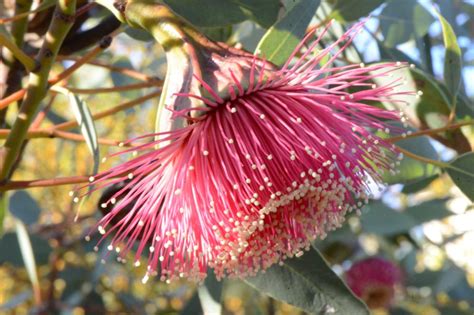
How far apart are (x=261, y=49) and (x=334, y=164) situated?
20cm

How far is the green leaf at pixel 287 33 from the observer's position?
43.5 inches

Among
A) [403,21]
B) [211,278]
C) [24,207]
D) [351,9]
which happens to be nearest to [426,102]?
[351,9]

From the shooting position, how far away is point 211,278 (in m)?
1.48

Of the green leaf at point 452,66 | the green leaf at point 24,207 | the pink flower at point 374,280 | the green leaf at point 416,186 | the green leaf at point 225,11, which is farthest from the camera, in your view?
the pink flower at point 374,280

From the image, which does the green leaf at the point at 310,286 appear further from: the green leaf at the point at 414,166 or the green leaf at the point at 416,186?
the green leaf at the point at 416,186

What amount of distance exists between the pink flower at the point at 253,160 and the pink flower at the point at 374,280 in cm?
138

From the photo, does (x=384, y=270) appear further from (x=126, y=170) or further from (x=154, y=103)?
(x=126, y=170)

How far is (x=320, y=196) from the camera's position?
3.63ft

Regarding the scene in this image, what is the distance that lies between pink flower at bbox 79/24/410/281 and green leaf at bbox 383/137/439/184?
0.24 meters

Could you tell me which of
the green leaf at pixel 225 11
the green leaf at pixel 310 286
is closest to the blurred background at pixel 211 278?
the green leaf at pixel 225 11

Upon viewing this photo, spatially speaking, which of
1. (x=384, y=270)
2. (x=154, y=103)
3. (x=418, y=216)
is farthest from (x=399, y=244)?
(x=154, y=103)

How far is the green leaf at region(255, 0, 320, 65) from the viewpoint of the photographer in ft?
3.62

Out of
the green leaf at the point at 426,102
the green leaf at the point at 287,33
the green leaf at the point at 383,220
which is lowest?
the green leaf at the point at 383,220

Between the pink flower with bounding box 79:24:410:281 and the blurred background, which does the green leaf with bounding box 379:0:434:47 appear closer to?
the blurred background
